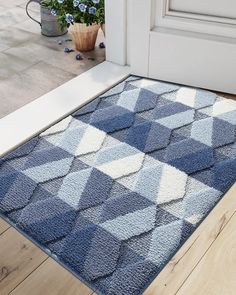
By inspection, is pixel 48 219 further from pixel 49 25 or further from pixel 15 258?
pixel 49 25

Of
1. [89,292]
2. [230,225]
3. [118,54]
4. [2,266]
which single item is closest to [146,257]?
[89,292]

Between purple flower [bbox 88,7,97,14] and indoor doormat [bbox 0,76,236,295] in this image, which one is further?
purple flower [bbox 88,7,97,14]

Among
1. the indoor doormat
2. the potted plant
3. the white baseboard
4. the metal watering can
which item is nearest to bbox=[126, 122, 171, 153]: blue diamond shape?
the indoor doormat

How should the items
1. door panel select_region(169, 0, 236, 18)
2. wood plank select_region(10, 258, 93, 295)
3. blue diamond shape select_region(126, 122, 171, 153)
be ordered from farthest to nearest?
door panel select_region(169, 0, 236, 18) → blue diamond shape select_region(126, 122, 171, 153) → wood plank select_region(10, 258, 93, 295)

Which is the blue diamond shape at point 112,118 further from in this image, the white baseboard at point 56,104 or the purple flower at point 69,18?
the purple flower at point 69,18

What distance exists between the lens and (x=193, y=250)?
1304 millimetres

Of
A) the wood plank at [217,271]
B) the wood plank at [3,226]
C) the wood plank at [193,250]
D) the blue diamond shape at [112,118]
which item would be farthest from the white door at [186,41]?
the wood plank at [3,226]

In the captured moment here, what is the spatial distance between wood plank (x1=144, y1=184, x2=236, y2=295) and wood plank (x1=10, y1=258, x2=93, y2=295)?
0.65ft

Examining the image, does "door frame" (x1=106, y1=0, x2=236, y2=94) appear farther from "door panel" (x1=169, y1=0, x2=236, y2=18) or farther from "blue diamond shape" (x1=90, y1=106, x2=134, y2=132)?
"blue diamond shape" (x1=90, y1=106, x2=134, y2=132)

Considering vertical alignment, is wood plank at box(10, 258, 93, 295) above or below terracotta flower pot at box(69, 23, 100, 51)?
below

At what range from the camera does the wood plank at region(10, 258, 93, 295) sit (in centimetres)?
119

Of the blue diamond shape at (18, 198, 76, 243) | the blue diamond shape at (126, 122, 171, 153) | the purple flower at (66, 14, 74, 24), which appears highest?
the purple flower at (66, 14, 74, 24)

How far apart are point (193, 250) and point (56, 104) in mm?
957

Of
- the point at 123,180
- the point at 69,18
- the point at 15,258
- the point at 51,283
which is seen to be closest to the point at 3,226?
the point at 15,258
